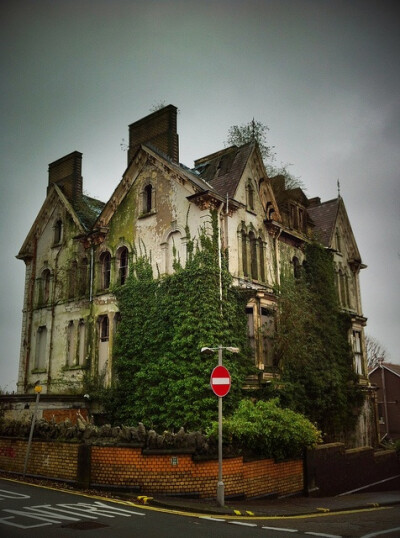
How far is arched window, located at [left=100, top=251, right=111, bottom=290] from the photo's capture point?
26.2m

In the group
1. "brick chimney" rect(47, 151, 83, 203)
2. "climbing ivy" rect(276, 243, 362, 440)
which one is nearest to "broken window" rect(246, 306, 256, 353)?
"climbing ivy" rect(276, 243, 362, 440)

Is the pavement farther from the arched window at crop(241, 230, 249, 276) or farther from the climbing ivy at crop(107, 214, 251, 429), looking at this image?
the arched window at crop(241, 230, 249, 276)

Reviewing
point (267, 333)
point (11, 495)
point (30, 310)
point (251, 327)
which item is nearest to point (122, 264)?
point (251, 327)

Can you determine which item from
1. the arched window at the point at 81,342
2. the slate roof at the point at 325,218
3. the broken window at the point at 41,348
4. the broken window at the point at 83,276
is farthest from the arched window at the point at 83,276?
the slate roof at the point at 325,218

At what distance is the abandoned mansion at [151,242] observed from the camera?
75.6 feet

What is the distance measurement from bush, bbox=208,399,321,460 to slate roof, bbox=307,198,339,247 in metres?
14.5

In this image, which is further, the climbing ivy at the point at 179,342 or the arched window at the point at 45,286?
the arched window at the point at 45,286

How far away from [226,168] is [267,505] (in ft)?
52.1

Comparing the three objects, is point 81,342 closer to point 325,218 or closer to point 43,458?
point 43,458

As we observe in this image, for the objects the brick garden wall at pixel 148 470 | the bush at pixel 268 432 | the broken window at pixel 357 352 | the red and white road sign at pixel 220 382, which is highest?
the broken window at pixel 357 352

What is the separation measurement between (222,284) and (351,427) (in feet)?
40.0

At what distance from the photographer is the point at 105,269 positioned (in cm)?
2648

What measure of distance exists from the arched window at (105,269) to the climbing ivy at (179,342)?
313cm

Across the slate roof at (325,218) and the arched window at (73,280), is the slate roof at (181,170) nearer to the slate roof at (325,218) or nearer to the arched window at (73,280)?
the arched window at (73,280)
